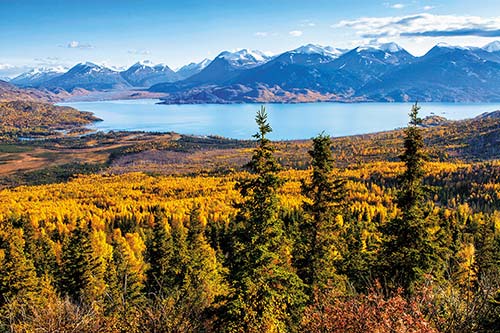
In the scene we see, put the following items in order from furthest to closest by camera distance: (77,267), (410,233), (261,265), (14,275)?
(77,267) → (14,275) → (410,233) → (261,265)

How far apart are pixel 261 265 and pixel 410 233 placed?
34.4 feet

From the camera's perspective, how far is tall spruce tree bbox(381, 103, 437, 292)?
26906 mm

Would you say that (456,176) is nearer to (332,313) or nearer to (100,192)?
(100,192)

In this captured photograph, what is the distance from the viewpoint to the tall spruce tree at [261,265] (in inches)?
856

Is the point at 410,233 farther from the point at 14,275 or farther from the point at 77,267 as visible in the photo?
the point at 14,275

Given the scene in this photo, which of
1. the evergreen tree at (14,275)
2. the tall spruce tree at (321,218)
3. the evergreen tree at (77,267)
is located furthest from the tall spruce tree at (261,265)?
the evergreen tree at (14,275)

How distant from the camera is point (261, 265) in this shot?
76.4 ft

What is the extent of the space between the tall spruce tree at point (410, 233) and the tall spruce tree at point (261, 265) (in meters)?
6.61

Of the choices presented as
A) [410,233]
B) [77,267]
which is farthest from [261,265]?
[77,267]

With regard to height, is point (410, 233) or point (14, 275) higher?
point (410, 233)

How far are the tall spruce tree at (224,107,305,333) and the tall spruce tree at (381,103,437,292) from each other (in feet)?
21.7

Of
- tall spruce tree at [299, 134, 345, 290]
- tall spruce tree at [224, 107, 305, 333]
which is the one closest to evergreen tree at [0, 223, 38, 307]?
tall spruce tree at [224, 107, 305, 333]

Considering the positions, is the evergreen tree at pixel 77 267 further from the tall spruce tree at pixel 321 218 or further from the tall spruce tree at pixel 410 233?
the tall spruce tree at pixel 410 233

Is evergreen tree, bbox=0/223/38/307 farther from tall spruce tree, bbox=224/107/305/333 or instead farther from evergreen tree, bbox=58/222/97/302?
tall spruce tree, bbox=224/107/305/333
